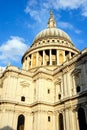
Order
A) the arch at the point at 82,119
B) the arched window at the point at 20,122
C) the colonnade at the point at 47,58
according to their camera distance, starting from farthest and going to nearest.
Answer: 1. the colonnade at the point at 47,58
2. the arched window at the point at 20,122
3. the arch at the point at 82,119

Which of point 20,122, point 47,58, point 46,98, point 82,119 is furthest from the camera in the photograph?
point 47,58

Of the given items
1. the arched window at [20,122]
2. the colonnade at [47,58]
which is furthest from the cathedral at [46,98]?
the colonnade at [47,58]

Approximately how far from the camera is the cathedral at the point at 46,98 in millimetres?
28562

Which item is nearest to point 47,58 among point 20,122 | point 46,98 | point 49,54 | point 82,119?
point 49,54

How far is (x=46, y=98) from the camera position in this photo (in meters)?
33.6

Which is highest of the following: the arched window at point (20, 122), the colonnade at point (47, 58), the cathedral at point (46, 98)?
the colonnade at point (47, 58)

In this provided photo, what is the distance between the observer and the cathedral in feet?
93.7

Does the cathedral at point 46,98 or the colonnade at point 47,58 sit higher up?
the colonnade at point 47,58

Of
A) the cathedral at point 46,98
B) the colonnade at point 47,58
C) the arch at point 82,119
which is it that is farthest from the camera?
the colonnade at point 47,58

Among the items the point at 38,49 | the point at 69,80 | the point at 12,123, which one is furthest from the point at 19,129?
the point at 38,49

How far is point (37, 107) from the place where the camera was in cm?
3184

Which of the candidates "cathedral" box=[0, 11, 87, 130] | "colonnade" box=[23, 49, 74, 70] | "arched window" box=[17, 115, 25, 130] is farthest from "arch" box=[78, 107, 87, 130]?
"colonnade" box=[23, 49, 74, 70]

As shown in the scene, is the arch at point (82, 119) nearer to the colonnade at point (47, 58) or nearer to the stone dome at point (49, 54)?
the stone dome at point (49, 54)

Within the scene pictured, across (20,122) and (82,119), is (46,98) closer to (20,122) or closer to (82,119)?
(20,122)
